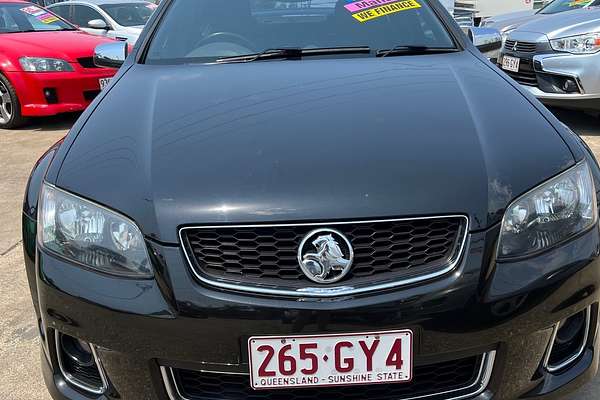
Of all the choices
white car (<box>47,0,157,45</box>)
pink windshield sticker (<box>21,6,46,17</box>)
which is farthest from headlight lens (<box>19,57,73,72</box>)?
white car (<box>47,0,157,45</box>)

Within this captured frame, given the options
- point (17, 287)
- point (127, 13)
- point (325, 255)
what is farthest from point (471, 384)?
point (127, 13)

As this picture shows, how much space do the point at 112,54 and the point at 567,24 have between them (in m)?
4.09

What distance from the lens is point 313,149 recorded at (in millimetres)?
1651

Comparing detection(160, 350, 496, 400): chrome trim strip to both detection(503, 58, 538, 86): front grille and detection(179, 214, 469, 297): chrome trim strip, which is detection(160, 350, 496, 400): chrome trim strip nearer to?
detection(179, 214, 469, 297): chrome trim strip

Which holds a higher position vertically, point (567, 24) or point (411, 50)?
point (411, 50)

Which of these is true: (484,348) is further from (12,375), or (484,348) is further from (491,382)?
(12,375)

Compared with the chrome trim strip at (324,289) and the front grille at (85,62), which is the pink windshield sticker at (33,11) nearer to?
the front grille at (85,62)

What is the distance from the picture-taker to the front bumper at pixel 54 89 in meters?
5.89

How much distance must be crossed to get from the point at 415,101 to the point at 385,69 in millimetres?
361

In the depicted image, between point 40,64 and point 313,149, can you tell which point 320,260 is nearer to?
point 313,149

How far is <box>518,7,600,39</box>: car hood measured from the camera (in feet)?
17.1

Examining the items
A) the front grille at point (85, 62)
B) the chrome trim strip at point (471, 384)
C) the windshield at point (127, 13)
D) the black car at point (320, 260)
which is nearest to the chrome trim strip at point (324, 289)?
the black car at point (320, 260)

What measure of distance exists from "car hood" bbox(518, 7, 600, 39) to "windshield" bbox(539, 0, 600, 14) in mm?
1297

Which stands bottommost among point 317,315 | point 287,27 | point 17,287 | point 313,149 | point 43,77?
point 17,287
